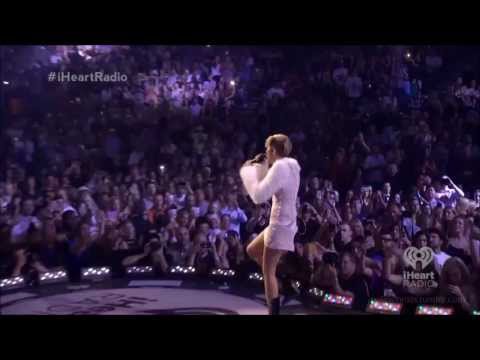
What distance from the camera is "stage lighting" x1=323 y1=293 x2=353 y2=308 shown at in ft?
19.8

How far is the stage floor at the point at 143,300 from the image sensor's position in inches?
234

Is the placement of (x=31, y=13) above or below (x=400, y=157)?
above

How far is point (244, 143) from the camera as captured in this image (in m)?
6.14

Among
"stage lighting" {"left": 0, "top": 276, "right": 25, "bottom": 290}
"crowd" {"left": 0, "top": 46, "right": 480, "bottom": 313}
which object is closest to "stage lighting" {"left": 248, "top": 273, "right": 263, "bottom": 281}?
"crowd" {"left": 0, "top": 46, "right": 480, "bottom": 313}

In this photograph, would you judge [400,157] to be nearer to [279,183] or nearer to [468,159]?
[468,159]

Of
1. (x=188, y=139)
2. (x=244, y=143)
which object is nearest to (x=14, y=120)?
(x=188, y=139)

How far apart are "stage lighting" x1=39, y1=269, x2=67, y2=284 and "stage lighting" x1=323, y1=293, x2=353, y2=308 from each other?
1.96 metres

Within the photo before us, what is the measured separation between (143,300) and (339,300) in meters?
1.45

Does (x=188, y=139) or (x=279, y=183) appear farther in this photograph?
(x=188, y=139)

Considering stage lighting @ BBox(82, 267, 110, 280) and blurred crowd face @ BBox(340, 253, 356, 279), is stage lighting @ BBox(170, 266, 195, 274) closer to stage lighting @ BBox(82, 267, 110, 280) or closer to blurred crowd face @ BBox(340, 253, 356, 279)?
stage lighting @ BBox(82, 267, 110, 280)

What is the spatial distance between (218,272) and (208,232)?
31cm

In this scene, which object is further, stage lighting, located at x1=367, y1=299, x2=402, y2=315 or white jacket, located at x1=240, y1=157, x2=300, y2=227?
stage lighting, located at x1=367, y1=299, x2=402, y2=315

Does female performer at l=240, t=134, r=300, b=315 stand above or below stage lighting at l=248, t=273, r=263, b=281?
above
